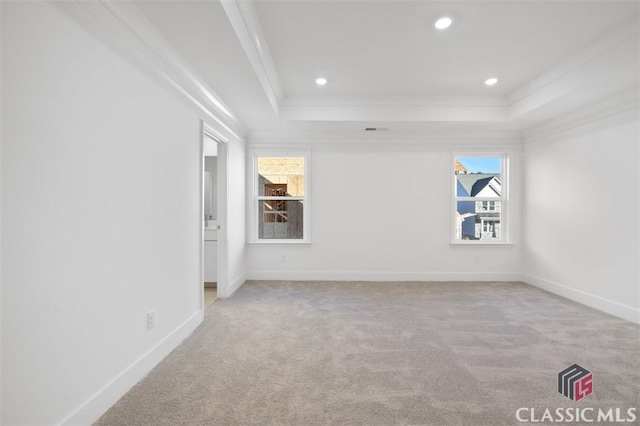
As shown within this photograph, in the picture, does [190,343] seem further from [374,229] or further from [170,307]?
[374,229]

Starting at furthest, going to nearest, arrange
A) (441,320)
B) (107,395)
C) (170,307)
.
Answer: (441,320), (170,307), (107,395)

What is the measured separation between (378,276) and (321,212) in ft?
4.70

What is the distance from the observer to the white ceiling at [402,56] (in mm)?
2402

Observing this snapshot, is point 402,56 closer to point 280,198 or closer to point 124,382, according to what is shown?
point 280,198

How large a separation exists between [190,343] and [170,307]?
0.39m

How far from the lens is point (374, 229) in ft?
17.5

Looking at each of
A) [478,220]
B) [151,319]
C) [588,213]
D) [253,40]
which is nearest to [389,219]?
[478,220]

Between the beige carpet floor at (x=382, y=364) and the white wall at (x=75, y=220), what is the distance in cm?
36

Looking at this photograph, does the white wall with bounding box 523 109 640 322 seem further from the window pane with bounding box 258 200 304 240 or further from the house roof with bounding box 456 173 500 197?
the window pane with bounding box 258 200 304 240

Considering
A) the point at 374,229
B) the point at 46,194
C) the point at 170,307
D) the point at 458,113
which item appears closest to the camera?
the point at 46,194

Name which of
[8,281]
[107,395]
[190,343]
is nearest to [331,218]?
[190,343]

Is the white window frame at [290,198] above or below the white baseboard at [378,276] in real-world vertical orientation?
above

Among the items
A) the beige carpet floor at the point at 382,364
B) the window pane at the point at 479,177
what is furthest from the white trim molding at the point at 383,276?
the window pane at the point at 479,177

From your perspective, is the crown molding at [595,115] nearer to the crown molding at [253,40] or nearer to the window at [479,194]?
the window at [479,194]
